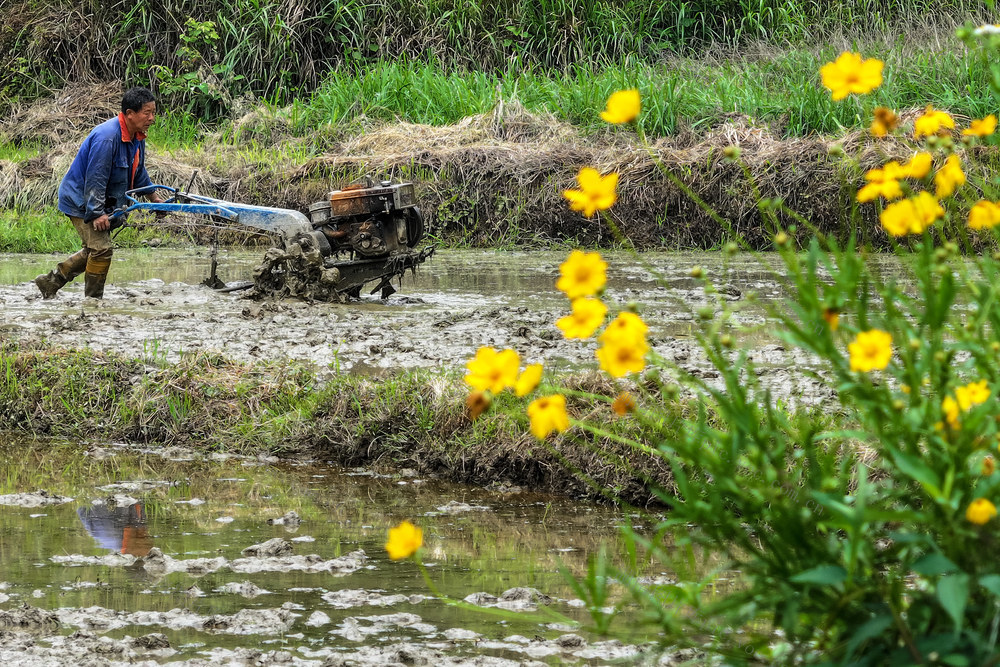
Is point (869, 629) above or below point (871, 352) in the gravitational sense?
below

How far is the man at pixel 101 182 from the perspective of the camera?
8.56 metres

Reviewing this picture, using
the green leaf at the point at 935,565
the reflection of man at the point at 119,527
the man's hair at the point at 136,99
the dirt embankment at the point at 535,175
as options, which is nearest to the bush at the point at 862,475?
the green leaf at the point at 935,565

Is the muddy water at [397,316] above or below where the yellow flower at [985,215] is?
below

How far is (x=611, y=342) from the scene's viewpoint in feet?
6.64

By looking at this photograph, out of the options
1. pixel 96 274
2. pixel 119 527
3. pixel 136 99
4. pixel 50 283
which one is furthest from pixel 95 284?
pixel 119 527

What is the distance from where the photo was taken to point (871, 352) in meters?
1.91

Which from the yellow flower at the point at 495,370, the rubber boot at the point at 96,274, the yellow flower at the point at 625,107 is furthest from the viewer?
the rubber boot at the point at 96,274

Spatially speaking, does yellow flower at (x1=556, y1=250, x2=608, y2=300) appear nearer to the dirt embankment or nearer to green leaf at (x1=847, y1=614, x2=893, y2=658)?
green leaf at (x1=847, y1=614, x2=893, y2=658)

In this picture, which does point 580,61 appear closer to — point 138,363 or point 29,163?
point 29,163

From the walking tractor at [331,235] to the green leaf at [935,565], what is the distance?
22.7ft

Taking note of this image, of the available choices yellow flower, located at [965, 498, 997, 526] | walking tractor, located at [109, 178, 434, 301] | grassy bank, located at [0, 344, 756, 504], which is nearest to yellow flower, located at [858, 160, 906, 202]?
yellow flower, located at [965, 498, 997, 526]

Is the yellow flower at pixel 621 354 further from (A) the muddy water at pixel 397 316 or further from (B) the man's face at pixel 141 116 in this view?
(B) the man's face at pixel 141 116

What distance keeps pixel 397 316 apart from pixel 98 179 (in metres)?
2.31

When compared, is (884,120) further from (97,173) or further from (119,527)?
(97,173)
